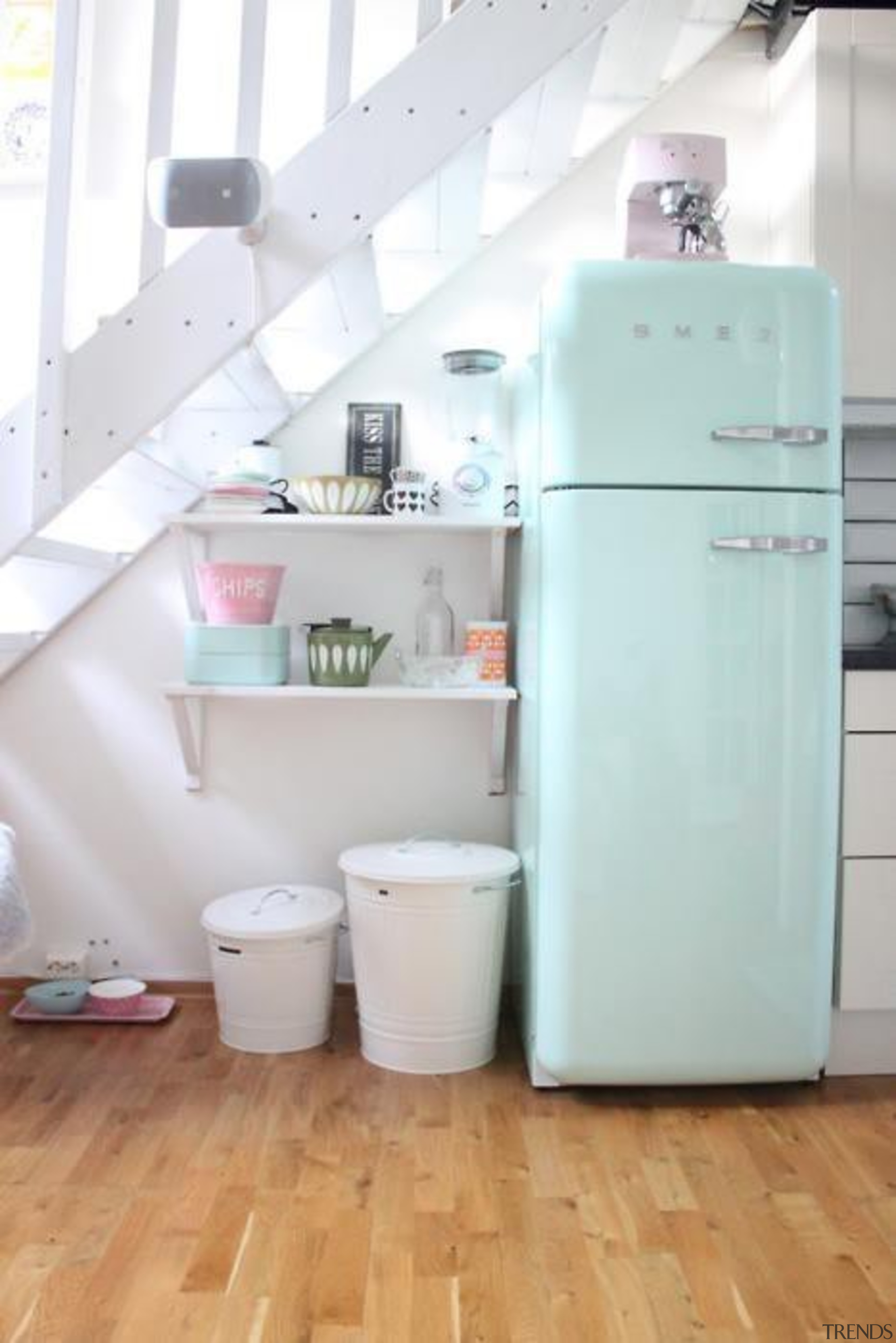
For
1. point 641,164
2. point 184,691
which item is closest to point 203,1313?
point 184,691

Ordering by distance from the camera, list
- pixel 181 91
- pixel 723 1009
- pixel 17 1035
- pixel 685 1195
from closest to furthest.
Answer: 1. pixel 685 1195
2. pixel 723 1009
3. pixel 17 1035
4. pixel 181 91

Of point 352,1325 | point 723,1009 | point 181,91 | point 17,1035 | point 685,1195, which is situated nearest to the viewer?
point 352,1325

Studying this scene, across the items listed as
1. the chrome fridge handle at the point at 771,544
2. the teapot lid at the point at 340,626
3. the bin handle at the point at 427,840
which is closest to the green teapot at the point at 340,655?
the teapot lid at the point at 340,626

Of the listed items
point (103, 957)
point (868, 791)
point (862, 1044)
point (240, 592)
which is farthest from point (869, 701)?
point (103, 957)

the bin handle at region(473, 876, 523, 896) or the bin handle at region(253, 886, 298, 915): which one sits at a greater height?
the bin handle at region(473, 876, 523, 896)

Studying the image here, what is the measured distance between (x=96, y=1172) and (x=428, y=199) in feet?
6.17

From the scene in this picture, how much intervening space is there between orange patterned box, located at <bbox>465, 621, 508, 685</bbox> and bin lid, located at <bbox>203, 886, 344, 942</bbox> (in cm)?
62

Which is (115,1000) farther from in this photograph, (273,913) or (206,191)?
(206,191)

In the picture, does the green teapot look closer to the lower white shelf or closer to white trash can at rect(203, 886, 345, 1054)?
the lower white shelf

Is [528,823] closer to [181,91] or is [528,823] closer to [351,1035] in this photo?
[351,1035]

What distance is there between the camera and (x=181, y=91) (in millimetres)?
2873

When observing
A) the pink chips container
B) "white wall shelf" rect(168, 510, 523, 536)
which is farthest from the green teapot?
"white wall shelf" rect(168, 510, 523, 536)

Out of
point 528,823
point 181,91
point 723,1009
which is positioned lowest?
point 723,1009

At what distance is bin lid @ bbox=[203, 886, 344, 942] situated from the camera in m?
2.46
